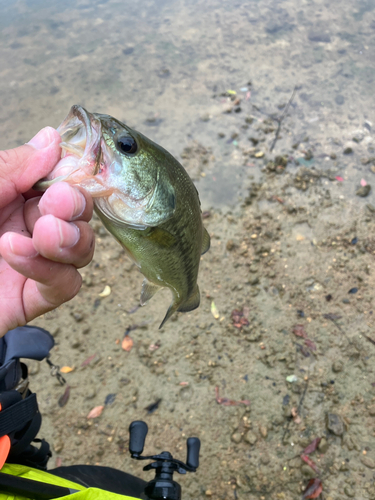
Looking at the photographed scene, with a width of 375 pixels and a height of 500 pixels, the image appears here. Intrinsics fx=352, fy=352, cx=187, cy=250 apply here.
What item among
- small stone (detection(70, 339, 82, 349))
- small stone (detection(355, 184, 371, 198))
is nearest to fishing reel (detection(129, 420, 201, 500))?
small stone (detection(70, 339, 82, 349))

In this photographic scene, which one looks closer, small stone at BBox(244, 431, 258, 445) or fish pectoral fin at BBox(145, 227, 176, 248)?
fish pectoral fin at BBox(145, 227, 176, 248)

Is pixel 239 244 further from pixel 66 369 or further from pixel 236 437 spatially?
pixel 66 369

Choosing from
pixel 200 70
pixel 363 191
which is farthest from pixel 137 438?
pixel 200 70

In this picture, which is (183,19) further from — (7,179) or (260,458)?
(260,458)

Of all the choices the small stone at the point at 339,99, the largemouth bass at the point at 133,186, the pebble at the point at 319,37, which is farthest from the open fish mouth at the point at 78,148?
the pebble at the point at 319,37

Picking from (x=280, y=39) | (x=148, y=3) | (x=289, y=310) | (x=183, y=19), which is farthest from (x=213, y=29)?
(x=289, y=310)

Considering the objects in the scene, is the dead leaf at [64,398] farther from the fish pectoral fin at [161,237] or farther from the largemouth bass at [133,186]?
the fish pectoral fin at [161,237]

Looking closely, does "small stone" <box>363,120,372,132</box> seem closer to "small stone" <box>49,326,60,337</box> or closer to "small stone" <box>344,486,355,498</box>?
"small stone" <box>344,486,355,498</box>
